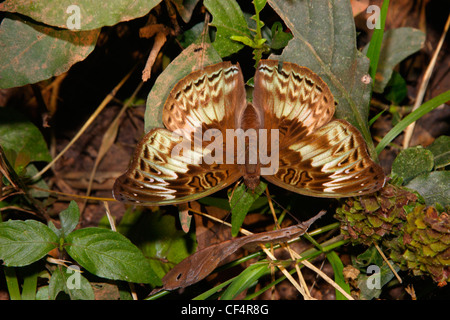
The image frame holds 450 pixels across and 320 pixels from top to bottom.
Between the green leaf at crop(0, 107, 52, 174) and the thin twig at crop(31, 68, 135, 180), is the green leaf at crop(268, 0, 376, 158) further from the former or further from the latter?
the green leaf at crop(0, 107, 52, 174)

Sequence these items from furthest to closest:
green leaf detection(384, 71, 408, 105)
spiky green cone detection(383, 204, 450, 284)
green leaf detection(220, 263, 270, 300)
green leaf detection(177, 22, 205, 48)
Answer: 1. green leaf detection(384, 71, 408, 105)
2. green leaf detection(177, 22, 205, 48)
3. green leaf detection(220, 263, 270, 300)
4. spiky green cone detection(383, 204, 450, 284)

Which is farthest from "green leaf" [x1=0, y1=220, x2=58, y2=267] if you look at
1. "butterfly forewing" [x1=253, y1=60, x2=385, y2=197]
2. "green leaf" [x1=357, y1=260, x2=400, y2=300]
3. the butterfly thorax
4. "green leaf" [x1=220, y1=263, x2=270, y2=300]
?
"green leaf" [x1=357, y1=260, x2=400, y2=300]

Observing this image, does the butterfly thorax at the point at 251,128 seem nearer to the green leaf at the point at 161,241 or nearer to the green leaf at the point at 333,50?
the green leaf at the point at 333,50

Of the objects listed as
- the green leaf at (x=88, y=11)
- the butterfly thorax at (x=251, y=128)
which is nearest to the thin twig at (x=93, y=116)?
the green leaf at (x=88, y=11)

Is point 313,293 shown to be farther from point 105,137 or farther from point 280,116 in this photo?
point 105,137

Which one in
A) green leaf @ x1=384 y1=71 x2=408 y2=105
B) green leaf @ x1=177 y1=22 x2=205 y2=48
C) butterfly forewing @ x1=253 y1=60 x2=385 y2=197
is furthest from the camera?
green leaf @ x1=384 y1=71 x2=408 y2=105

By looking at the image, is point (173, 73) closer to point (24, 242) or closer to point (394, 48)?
point (24, 242)

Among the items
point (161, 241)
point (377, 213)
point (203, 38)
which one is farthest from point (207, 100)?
point (377, 213)

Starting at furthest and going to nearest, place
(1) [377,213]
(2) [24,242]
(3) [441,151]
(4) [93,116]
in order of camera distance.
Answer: (4) [93,116]
(3) [441,151]
(2) [24,242]
(1) [377,213]
